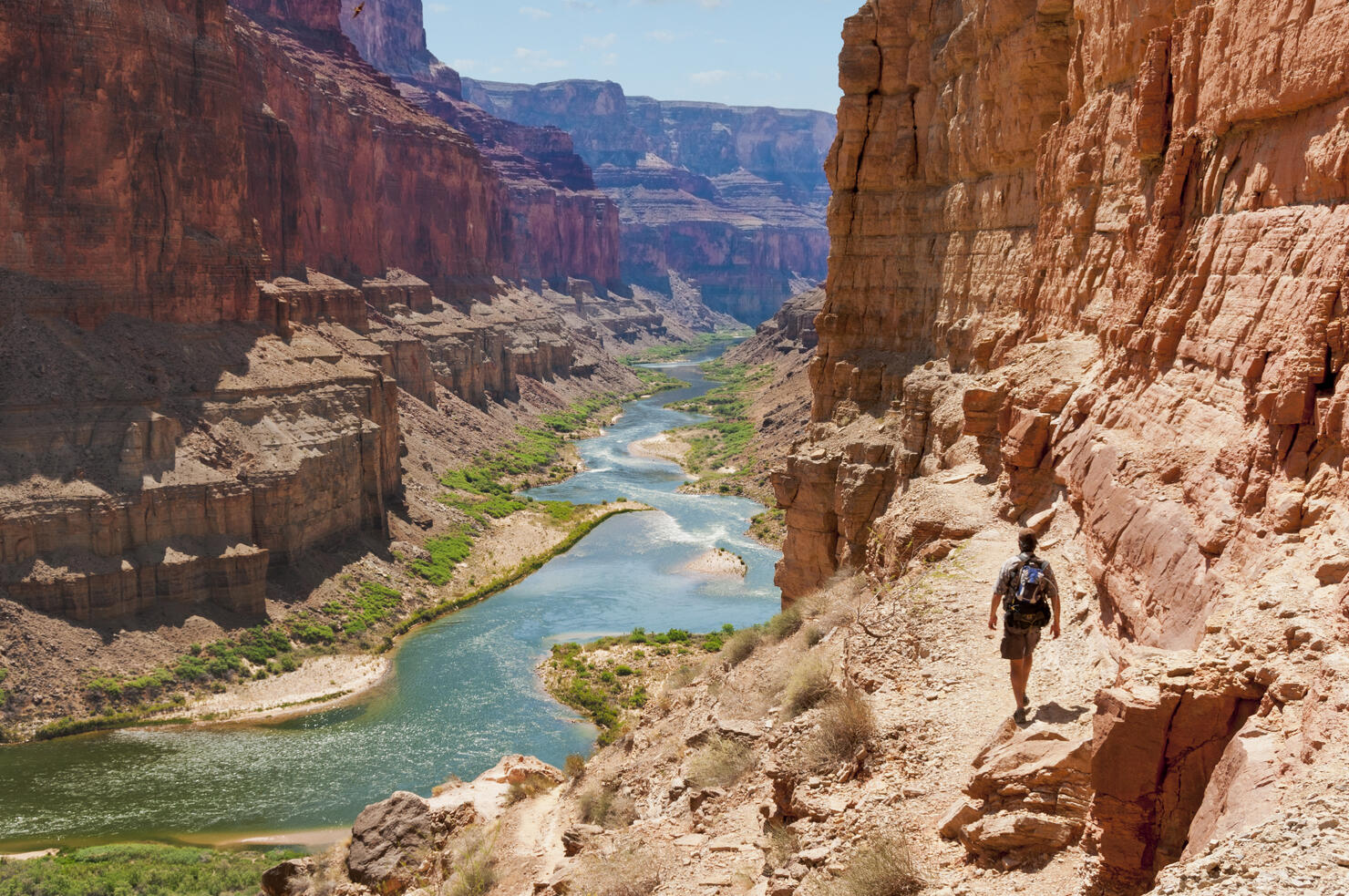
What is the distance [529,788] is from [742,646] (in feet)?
18.8

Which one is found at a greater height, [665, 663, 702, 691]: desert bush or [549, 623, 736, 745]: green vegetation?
[665, 663, 702, 691]: desert bush

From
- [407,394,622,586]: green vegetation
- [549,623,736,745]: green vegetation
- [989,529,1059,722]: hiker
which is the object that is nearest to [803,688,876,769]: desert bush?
[989,529,1059,722]: hiker

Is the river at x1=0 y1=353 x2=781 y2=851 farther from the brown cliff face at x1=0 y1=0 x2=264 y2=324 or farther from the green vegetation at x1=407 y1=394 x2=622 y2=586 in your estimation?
the brown cliff face at x1=0 y1=0 x2=264 y2=324

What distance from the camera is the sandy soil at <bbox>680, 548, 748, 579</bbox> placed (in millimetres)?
60500

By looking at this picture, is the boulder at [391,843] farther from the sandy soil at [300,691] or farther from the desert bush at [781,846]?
the sandy soil at [300,691]

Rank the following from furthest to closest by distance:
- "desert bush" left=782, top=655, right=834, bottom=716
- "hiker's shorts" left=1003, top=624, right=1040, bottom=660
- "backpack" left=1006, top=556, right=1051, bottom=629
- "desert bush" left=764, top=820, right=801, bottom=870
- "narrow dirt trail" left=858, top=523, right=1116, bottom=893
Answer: "desert bush" left=782, top=655, right=834, bottom=716
"desert bush" left=764, top=820, right=801, bottom=870
"backpack" left=1006, top=556, right=1051, bottom=629
"hiker's shorts" left=1003, top=624, right=1040, bottom=660
"narrow dirt trail" left=858, top=523, right=1116, bottom=893

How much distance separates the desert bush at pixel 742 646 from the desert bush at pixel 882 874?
14.7 metres

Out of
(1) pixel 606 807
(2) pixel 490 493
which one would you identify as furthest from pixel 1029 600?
(2) pixel 490 493

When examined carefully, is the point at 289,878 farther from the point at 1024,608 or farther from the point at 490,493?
the point at 490,493

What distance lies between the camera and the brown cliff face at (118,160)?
49.7 meters

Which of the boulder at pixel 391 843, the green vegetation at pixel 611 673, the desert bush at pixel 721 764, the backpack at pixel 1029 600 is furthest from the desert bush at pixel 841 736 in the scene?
the green vegetation at pixel 611 673

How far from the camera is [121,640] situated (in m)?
44.1

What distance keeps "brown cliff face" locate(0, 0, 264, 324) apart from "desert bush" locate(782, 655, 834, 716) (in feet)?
150

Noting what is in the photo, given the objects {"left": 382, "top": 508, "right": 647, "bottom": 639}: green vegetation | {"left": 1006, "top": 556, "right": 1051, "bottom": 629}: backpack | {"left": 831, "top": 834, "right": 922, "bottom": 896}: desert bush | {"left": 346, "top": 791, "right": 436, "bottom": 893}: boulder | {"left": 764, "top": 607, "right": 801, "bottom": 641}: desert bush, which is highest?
{"left": 1006, "top": 556, "right": 1051, "bottom": 629}: backpack
